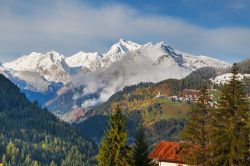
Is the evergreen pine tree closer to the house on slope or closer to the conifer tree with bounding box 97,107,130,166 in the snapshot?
the conifer tree with bounding box 97,107,130,166

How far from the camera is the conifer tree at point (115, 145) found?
6869 cm

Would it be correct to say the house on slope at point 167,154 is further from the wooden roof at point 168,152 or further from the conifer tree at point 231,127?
the conifer tree at point 231,127

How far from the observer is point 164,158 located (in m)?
112

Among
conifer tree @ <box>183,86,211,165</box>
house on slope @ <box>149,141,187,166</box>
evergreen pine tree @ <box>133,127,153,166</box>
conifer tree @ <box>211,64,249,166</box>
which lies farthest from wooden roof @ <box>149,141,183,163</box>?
conifer tree @ <box>211,64,249,166</box>

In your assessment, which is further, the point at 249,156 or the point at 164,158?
the point at 164,158

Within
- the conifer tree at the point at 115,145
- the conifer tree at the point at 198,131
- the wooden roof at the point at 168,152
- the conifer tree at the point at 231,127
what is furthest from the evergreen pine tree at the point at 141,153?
the wooden roof at the point at 168,152

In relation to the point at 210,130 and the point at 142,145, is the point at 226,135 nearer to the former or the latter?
the point at 210,130

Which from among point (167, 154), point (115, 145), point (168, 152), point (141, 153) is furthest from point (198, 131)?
point (168, 152)

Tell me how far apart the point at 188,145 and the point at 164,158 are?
43464 mm

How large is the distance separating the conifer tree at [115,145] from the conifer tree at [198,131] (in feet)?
29.1

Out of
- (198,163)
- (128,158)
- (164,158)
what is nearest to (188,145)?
(198,163)

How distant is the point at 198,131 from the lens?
68500 mm

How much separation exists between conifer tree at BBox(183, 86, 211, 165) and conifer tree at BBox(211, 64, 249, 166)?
3112mm

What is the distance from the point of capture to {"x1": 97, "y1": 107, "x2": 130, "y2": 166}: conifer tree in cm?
6869
